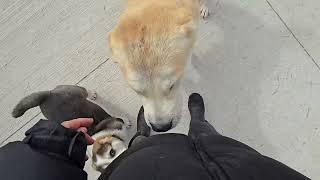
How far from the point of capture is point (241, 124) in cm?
229

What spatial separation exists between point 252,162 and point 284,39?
1262 mm

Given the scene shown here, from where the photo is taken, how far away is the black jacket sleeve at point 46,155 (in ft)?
4.42

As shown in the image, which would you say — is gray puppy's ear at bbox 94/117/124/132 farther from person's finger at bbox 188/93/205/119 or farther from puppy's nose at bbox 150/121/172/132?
person's finger at bbox 188/93/205/119

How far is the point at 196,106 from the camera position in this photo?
7.20 feet

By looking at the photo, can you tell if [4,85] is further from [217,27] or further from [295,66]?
[295,66]

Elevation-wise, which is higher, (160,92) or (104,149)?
(160,92)

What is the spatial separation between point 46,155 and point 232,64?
1212mm

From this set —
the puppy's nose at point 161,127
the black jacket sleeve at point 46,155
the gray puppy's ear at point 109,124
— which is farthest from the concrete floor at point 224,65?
the black jacket sleeve at point 46,155

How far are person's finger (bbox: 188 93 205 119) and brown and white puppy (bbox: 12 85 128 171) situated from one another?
13.5 inches

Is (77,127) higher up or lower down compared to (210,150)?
lower down

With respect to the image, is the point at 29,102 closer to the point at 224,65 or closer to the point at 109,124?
the point at 109,124

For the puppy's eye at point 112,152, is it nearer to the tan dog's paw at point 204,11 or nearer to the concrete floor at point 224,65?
the concrete floor at point 224,65

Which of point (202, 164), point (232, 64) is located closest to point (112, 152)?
point (232, 64)

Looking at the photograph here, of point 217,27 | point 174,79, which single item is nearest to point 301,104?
point 217,27
